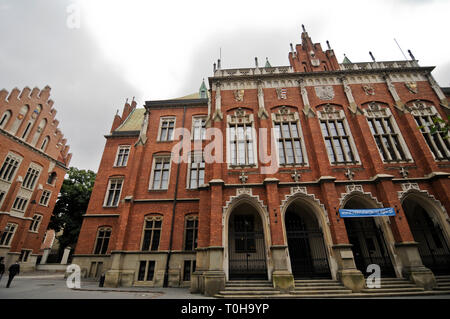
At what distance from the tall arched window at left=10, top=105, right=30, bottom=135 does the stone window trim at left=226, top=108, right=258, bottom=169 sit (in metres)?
24.0

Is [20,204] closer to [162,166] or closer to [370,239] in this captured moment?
[162,166]

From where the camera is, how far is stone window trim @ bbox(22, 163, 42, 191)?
75.5 ft

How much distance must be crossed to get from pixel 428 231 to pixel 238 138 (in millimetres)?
14088

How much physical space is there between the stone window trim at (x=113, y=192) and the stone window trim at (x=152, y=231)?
475 centimetres

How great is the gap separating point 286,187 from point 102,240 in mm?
15380

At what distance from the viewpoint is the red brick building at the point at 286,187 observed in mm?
11211

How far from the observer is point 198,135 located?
17250 mm

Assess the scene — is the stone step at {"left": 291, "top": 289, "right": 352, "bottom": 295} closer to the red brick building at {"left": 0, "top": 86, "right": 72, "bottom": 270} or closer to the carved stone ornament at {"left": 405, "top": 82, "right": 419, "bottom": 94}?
the carved stone ornament at {"left": 405, "top": 82, "right": 419, "bottom": 94}

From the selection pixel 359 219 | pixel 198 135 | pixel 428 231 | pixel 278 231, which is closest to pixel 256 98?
pixel 198 135

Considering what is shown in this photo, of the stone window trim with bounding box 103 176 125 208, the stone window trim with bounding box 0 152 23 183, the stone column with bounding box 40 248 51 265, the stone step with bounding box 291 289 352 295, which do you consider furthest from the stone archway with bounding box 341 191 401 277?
the stone column with bounding box 40 248 51 265

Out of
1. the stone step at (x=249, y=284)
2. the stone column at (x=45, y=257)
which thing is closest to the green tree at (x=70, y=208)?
the stone column at (x=45, y=257)

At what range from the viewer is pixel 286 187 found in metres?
12.3

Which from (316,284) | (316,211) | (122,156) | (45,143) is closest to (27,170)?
(45,143)
